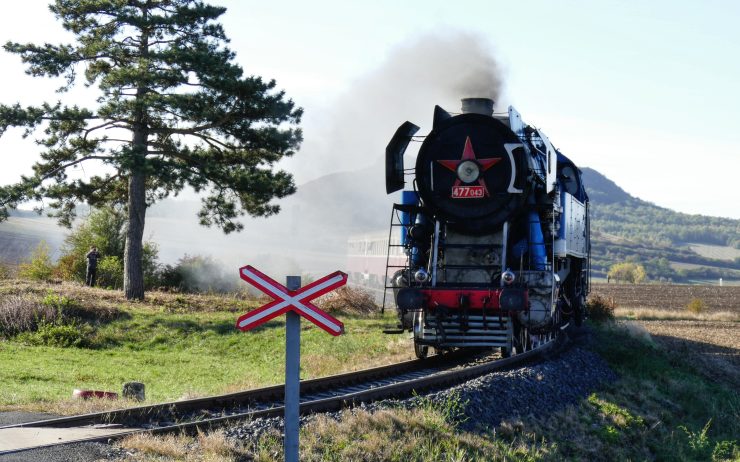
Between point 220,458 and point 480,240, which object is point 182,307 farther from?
point 220,458

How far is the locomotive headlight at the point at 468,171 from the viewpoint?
1373 cm

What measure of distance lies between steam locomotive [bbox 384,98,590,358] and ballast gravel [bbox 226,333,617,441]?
2.79 ft

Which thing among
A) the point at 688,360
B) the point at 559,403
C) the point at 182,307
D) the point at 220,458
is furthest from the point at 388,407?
the point at 182,307

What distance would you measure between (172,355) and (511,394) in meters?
11.2

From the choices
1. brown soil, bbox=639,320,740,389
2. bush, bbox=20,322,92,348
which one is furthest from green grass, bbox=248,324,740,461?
bush, bbox=20,322,92,348

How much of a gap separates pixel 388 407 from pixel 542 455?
1837 millimetres

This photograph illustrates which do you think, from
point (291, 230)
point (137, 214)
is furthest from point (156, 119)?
point (291, 230)

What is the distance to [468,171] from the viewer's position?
45.2ft

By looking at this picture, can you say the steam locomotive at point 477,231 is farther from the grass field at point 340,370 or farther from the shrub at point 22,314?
the shrub at point 22,314

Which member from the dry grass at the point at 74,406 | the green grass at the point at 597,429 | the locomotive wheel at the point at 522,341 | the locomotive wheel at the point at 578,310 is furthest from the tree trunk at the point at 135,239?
the dry grass at the point at 74,406

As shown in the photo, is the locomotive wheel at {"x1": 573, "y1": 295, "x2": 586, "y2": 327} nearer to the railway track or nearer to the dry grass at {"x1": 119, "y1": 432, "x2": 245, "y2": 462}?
the railway track

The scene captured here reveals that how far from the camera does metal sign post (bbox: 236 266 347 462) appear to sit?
608 centimetres

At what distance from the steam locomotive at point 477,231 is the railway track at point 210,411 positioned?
971 mm

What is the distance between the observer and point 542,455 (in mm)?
9344
